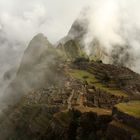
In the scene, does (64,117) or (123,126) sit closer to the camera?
(123,126)

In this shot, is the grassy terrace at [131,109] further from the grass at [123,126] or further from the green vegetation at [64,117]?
the green vegetation at [64,117]

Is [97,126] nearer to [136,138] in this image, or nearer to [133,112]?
[133,112]

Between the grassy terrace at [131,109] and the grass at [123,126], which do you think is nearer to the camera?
the grass at [123,126]

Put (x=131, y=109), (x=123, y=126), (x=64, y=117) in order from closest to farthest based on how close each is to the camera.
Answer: (x=123, y=126), (x=131, y=109), (x=64, y=117)

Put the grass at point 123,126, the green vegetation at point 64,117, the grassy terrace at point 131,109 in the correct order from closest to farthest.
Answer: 1. the grass at point 123,126
2. the grassy terrace at point 131,109
3. the green vegetation at point 64,117

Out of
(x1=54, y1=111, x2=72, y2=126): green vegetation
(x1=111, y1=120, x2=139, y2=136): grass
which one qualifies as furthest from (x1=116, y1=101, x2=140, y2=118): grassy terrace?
(x1=54, y1=111, x2=72, y2=126): green vegetation

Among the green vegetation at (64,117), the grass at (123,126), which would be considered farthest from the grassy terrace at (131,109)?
the green vegetation at (64,117)

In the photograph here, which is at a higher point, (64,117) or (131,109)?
(131,109)

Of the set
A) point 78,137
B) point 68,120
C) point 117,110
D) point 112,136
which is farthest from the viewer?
point 68,120

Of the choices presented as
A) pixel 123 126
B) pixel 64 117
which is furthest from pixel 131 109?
pixel 64 117

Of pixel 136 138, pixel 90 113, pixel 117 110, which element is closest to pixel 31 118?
pixel 90 113

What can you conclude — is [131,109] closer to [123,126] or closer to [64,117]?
[123,126]
